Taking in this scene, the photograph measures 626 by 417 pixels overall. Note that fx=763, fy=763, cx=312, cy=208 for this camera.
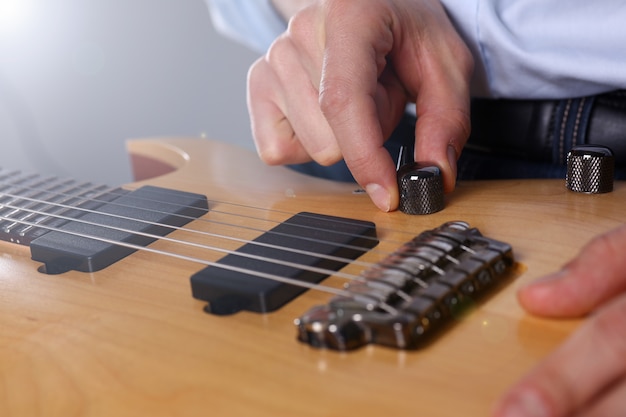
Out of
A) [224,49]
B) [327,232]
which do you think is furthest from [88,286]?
[224,49]

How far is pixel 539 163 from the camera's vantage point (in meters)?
0.98

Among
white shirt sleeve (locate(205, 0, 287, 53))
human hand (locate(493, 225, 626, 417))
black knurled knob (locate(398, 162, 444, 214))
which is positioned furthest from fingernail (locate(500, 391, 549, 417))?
white shirt sleeve (locate(205, 0, 287, 53))

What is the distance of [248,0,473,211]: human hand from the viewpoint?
31.2 inches

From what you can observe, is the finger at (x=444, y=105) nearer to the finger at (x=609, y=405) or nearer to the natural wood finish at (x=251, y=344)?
the natural wood finish at (x=251, y=344)

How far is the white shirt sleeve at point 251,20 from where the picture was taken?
1283 millimetres

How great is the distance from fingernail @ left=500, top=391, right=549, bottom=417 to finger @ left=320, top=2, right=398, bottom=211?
1.30ft

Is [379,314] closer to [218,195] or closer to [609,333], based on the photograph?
[609,333]

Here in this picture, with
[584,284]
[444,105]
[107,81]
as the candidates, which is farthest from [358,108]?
[107,81]

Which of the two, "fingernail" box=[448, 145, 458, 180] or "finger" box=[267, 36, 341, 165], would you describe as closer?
"fingernail" box=[448, 145, 458, 180]

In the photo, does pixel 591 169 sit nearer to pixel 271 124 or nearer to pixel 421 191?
pixel 421 191

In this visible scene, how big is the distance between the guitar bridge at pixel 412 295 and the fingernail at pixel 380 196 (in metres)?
0.15

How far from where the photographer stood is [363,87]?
798mm

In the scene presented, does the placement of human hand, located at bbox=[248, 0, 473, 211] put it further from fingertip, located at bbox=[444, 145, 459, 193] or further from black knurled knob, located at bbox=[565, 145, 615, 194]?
black knurled knob, located at bbox=[565, 145, 615, 194]

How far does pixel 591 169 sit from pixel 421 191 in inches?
6.8
